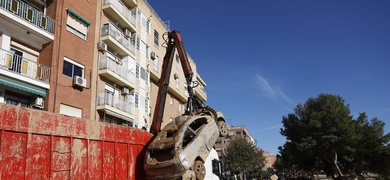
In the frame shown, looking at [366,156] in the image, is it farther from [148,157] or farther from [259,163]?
[148,157]

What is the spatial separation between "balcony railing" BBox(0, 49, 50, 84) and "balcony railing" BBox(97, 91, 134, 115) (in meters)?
4.58

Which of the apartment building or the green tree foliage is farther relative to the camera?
the green tree foliage

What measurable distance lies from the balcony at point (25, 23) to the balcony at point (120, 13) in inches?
243

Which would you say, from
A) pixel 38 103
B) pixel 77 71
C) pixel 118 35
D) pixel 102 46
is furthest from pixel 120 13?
pixel 38 103

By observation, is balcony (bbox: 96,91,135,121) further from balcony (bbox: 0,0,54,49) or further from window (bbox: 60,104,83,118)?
balcony (bbox: 0,0,54,49)

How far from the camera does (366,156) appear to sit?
39000 millimetres

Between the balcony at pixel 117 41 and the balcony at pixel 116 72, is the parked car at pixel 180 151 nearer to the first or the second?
the balcony at pixel 116 72

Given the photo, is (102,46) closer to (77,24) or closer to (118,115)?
(77,24)

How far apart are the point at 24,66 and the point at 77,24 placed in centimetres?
536

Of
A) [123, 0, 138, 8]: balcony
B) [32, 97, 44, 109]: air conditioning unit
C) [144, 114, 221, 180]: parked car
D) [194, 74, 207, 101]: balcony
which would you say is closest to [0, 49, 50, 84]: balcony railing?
[32, 97, 44, 109]: air conditioning unit

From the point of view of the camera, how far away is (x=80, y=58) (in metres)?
19.6

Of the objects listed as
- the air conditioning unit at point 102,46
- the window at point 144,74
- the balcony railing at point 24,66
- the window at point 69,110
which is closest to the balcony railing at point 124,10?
the air conditioning unit at point 102,46

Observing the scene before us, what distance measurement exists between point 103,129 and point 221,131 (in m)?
5.62

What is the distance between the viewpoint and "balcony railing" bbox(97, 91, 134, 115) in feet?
68.6
